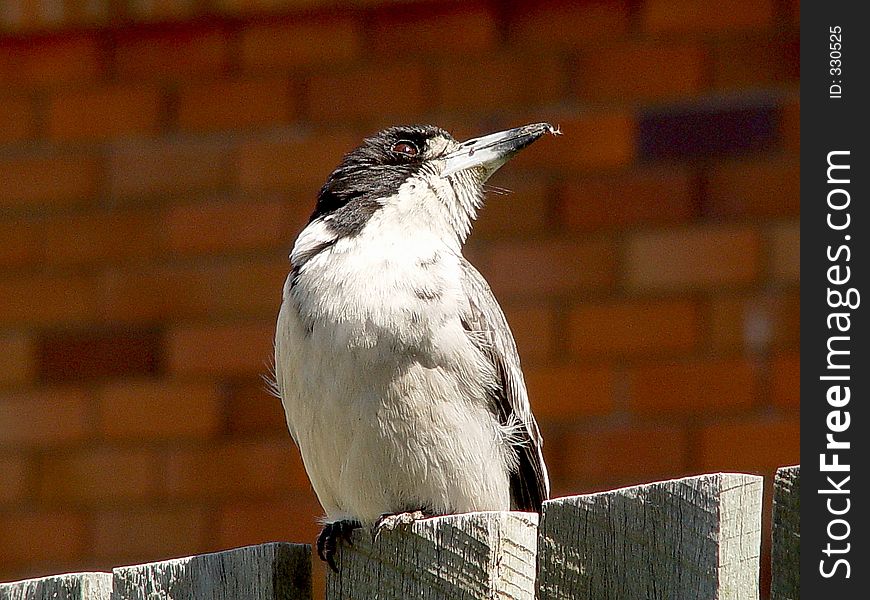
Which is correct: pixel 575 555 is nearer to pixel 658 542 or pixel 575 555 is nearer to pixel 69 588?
pixel 658 542

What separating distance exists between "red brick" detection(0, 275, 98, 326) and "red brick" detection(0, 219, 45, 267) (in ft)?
0.23

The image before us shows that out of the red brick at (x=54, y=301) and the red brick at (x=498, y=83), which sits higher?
the red brick at (x=498, y=83)

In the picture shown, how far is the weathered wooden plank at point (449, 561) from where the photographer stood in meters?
2.46

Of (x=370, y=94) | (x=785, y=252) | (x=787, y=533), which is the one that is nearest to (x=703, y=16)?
(x=785, y=252)

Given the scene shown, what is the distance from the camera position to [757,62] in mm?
4961

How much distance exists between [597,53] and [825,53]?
1564 millimetres

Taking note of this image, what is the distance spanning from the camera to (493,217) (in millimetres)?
5086

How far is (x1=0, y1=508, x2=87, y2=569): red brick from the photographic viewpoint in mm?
5180

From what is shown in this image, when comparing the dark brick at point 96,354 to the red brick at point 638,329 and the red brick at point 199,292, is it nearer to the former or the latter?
the red brick at point 199,292

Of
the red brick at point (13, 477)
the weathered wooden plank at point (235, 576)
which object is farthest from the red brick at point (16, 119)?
the weathered wooden plank at point (235, 576)

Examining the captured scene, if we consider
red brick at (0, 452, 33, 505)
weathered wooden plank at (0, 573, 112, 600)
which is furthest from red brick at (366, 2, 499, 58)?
weathered wooden plank at (0, 573, 112, 600)

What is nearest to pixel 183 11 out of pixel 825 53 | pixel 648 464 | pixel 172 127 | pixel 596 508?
pixel 172 127

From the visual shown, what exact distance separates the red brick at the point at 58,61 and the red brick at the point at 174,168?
32 cm

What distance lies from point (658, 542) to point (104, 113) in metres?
3.49
